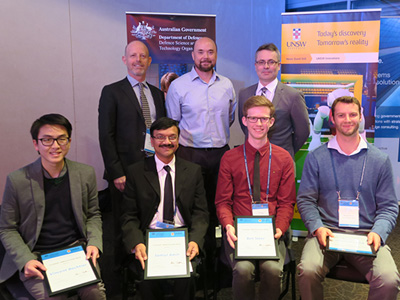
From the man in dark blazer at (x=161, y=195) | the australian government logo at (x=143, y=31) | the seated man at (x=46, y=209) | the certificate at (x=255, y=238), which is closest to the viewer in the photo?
the seated man at (x=46, y=209)

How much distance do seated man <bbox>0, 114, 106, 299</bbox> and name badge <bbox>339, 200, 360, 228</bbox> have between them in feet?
5.44

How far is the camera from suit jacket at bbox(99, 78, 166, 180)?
3.03m

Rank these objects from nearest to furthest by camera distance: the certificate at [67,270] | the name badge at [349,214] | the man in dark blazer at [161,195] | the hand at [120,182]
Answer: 1. the certificate at [67,270]
2. the name badge at [349,214]
3. the man in dark blazer at [161,195]
4. the hand at [120,182]

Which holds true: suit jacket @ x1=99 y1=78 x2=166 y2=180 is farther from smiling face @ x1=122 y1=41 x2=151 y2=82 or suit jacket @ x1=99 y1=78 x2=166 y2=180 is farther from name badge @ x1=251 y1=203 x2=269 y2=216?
name badge @ x1=251 y1=203 x2=269 y2=216

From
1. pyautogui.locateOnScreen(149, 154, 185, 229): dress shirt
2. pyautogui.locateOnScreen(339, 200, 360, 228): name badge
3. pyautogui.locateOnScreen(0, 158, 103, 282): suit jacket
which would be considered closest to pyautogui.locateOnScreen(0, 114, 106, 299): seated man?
pyautogui.locateOnScreen(0, 158, 103, 282): suit jacket

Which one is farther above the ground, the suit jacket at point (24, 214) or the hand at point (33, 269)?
the suit jacket at point (24, 214)

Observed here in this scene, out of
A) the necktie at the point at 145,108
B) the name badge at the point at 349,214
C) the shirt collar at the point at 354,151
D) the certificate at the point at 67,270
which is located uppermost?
the necktie at the point at 145,108

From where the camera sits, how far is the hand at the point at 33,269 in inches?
78.5

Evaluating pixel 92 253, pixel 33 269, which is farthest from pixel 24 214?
pixel 92 253

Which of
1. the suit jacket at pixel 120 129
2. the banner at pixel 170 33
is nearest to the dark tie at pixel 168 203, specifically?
the suit jacket at pixel 120 129

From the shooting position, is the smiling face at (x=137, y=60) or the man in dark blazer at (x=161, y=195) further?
the smiling face at (x=137, y=60)

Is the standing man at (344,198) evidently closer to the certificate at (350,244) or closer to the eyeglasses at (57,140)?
the certificate at (350,244)

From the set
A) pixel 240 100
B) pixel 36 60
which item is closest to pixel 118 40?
pixel 36 60

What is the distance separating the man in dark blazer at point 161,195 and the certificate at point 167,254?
127 millimetres
